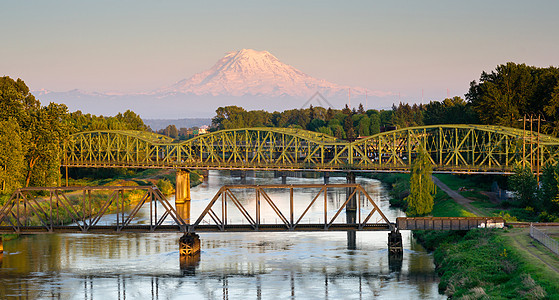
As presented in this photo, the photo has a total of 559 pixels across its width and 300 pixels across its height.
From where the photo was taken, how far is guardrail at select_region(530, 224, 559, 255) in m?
67.2

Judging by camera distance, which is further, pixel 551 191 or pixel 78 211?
pixel 78 211

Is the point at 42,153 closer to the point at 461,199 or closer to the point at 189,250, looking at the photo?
the point at 189,250

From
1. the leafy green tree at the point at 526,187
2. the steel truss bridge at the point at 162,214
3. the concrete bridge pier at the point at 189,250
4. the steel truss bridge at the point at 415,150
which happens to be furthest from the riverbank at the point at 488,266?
the steel truss bridge at the point at 415,150

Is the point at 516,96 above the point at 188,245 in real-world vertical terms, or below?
above

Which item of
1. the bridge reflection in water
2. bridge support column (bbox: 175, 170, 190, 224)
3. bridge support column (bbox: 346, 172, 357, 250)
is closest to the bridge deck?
the bridge reflection in water

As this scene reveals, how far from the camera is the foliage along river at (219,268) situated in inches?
2756

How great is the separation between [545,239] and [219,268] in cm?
3283

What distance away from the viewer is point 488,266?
220 feet

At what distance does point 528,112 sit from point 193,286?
9908cm

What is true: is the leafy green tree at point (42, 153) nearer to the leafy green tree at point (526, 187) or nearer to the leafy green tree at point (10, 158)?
the leafy green tree at point (10, 158)

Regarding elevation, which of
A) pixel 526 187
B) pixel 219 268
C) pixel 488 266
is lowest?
pixel 219 268

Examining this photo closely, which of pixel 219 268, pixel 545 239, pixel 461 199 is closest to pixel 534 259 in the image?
pixel 545 239

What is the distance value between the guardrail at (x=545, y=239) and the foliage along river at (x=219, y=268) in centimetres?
1072

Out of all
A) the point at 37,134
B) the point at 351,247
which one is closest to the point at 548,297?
the point at 351,247
